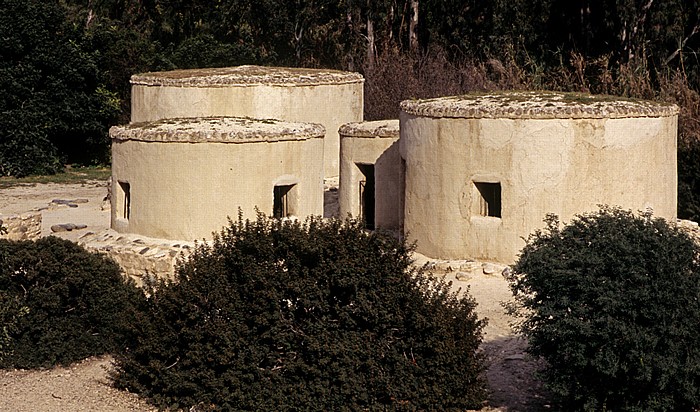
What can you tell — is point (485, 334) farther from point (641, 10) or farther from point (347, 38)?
point (347, 38)

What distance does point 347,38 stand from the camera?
37.5 meters

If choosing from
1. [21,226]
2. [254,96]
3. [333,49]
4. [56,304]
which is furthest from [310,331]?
[333,49]

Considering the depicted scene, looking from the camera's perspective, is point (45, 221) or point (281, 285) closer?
point (281, 285)

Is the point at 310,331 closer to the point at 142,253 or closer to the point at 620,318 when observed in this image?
the point at 620,318

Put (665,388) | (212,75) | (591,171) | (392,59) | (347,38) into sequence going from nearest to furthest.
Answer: (665,388)
(591,171)
(212,75)
(392,59)
(347,38)

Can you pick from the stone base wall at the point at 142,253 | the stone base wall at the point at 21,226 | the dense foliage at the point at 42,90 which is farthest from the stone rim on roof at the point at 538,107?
the dense foliage at the point at 42,90

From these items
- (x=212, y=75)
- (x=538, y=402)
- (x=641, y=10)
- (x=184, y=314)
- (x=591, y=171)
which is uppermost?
(x=641, y=10)

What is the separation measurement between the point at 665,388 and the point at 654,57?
79.6 ft

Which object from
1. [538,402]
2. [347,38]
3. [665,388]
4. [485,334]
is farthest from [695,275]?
[347,38]

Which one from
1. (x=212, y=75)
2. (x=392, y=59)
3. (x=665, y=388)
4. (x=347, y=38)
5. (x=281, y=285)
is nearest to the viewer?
(x=665, y=388)

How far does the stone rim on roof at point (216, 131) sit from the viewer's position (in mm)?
16688

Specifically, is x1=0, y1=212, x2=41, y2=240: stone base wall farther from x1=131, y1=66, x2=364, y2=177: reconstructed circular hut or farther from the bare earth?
the bare earth

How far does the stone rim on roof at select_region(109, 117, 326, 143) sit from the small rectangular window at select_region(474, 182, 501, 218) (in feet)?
8.51

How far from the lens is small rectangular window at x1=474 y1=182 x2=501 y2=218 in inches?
690
